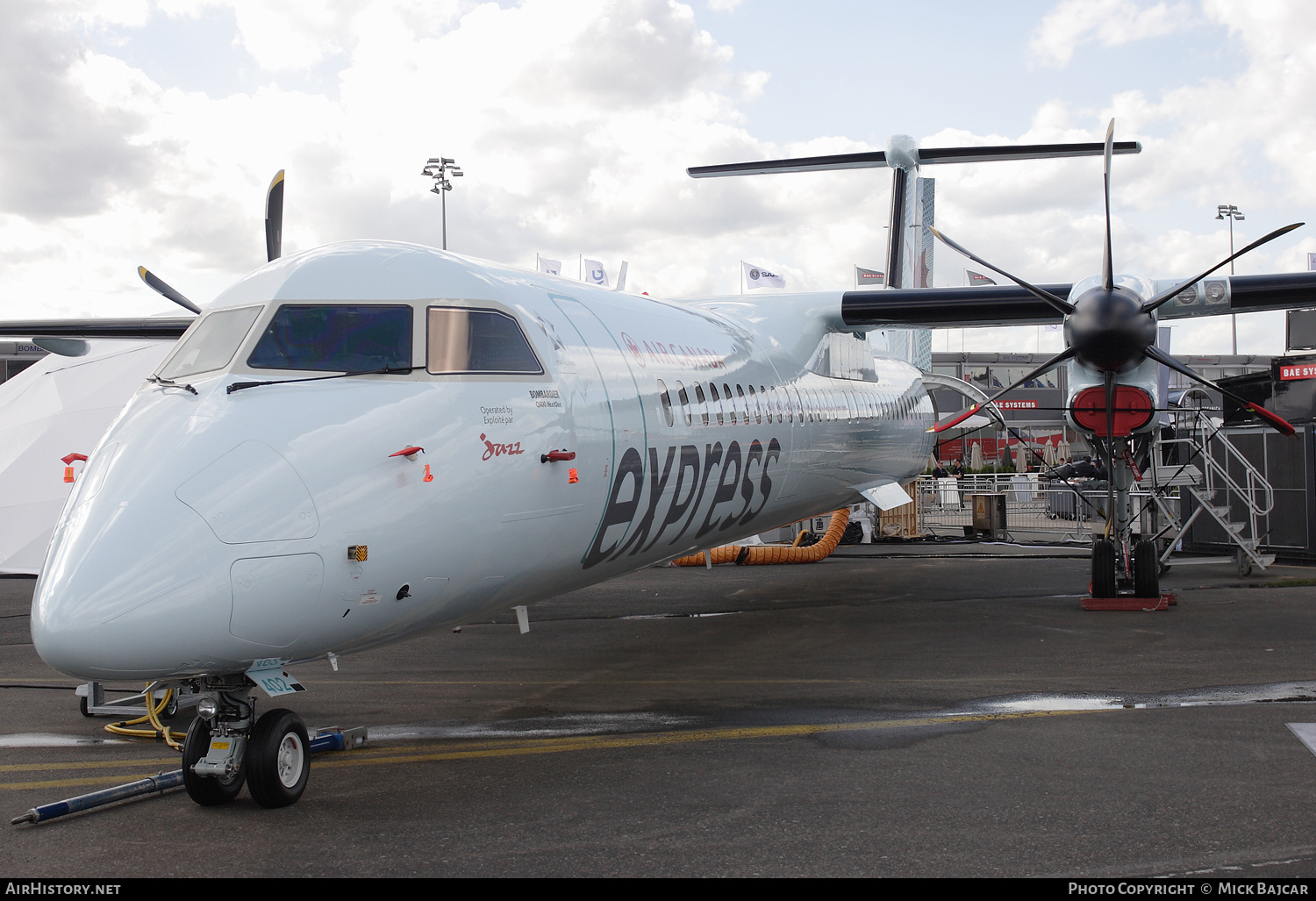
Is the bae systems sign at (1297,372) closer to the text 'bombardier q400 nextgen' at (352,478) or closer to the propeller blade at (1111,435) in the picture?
the propeller blade at (1111,435)

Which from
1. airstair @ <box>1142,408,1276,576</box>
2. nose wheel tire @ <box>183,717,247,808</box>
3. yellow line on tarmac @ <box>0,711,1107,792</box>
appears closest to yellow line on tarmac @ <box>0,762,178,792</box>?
yellow line on tarmac @ <box>0,711,1107,792</box>

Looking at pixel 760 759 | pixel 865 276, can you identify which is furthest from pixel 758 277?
pixel 760 759

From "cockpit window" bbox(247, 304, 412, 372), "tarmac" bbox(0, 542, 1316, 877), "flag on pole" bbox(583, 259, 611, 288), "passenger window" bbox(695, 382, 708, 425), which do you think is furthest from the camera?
"flag on pole" bbox(583, 259, 611, 288)

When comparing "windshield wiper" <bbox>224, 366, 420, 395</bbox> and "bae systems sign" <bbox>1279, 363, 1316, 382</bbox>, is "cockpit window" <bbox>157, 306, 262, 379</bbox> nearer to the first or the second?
"windshield wiper" <bbox>224, 366, 420, 395</bbox>

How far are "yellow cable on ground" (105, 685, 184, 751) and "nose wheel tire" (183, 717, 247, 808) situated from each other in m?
1.68

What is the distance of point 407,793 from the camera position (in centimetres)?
563

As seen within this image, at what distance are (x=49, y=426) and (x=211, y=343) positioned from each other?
20.1 m

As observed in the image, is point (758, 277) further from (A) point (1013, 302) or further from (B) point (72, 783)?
(B) point (72, 783)

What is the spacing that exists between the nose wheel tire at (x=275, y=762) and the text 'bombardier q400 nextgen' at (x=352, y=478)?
1cm

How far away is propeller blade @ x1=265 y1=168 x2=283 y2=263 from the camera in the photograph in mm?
10586

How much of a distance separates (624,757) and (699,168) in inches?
540

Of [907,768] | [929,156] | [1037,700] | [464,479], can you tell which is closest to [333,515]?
[464,479]

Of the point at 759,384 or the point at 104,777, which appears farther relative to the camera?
the point at 759,384

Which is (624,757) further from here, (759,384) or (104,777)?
(759,384)
